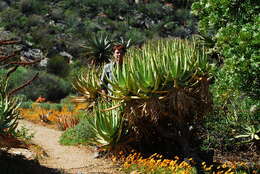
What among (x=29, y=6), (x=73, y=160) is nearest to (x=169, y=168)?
(x=73, y=160)

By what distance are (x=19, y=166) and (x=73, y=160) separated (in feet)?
6.54

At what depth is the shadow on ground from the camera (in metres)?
5.78

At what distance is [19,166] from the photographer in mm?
6105

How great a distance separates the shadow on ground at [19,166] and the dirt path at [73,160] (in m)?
0.44

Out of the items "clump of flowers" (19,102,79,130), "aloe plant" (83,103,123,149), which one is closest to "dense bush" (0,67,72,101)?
"clump of flowers" (19,102,79,130)

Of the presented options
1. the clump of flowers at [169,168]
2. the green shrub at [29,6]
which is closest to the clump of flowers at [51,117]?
the clump of flowers at [169,168]

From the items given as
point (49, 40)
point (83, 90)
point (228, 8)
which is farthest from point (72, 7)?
point (228, 8)

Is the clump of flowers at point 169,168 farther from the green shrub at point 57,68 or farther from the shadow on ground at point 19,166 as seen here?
the green shrub at point 57,68

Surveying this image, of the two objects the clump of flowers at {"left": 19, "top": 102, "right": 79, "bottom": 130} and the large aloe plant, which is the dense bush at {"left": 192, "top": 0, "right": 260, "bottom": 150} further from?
the clump of flowers at {"left": 19, "top": 102, "right": 79, "bottom": 130}

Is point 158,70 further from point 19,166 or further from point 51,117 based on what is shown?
point 51,117

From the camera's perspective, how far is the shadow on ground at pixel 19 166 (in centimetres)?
578

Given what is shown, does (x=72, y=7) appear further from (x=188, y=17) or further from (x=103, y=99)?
(x=103, y=99)

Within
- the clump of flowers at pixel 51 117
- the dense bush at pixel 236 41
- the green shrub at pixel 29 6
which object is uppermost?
the dense bush at pixel 236 41

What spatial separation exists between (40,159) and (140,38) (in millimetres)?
28157
